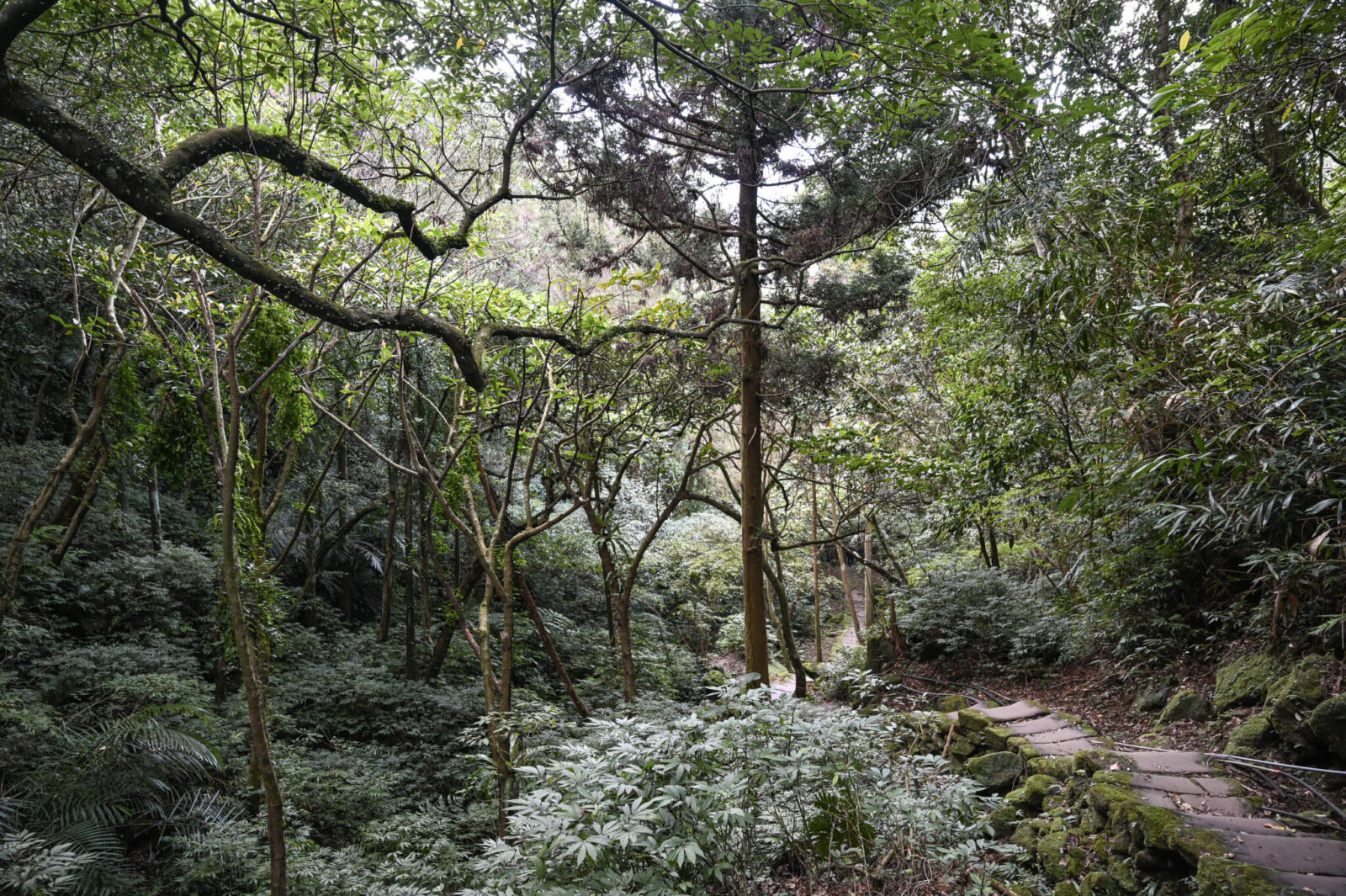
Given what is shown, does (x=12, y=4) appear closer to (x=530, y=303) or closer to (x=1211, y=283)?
(x=530, y=303)

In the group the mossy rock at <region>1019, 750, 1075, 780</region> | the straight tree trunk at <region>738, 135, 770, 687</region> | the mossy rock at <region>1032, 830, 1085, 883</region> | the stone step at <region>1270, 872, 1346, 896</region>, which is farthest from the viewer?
the straight tree trunk at <region>738, 135, 770, 687</region>

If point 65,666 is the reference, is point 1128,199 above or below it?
above

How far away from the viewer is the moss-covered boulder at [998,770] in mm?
4805

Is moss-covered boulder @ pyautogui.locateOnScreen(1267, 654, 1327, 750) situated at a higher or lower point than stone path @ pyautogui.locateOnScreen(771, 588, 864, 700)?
higher

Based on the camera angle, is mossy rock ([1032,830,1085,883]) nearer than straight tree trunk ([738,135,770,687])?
Yes

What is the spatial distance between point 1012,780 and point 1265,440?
113 inches

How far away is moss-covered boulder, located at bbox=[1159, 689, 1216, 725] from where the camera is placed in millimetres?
4309

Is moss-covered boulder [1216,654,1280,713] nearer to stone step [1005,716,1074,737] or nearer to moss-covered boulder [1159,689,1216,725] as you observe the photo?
moss-covered boulder [1159,689,1216,725]

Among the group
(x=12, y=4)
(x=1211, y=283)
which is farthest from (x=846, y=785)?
(x=1211, y=283)

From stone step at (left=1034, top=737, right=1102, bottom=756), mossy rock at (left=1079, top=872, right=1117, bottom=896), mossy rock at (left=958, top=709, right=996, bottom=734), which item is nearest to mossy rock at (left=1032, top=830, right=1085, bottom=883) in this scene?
mossy rock at (left=1079, top=872, right=1117, bottom=896)

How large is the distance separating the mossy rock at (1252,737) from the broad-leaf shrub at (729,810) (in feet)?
5.14

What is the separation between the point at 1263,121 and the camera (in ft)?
14.7

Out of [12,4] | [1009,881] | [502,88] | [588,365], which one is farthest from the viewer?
[588,365]

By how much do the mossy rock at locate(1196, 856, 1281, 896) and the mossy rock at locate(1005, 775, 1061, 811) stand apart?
63.3 inches
